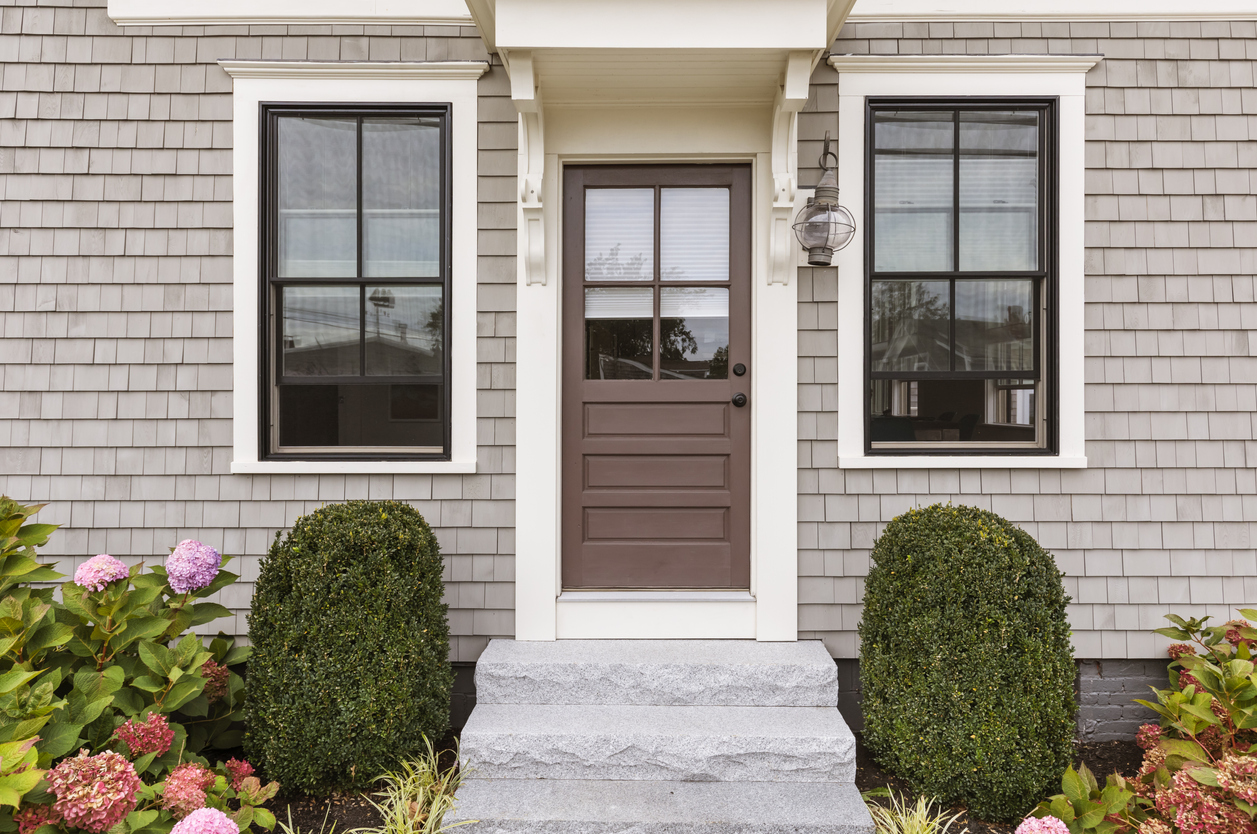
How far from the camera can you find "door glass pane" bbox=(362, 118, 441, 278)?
3062 mm

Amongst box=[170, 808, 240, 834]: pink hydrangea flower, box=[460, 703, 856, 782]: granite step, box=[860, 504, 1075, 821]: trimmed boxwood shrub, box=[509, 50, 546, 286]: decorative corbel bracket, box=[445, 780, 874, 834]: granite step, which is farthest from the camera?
box=[509, 50, 546, 286]: decorative corbel bracket

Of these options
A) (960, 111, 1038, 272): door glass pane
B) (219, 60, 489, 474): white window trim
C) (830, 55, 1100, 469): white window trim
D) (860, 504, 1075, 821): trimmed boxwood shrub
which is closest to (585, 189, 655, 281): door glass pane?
(219, 60, 489, 474): white window trim

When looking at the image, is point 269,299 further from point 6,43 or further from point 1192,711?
point 1192,711

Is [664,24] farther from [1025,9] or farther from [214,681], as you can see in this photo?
[214,681]

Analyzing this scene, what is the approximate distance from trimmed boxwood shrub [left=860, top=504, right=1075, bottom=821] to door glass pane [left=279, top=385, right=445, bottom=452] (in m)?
2.04

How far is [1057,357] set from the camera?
3.02 meters

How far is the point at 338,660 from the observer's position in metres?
2.38

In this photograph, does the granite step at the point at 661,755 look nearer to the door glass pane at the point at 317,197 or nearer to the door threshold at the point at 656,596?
the door threshold at the point at 656,596

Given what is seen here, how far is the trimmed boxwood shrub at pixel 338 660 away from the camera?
7.77 ft

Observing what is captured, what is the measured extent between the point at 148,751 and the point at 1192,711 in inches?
132

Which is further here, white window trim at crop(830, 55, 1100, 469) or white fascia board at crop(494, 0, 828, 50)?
white window trim at crop(830, 55, 1100, 469)

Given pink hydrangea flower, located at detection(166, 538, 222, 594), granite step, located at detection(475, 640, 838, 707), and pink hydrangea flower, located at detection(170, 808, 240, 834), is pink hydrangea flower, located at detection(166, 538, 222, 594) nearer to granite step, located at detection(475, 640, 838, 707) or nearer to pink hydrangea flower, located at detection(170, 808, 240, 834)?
pink hydrangea flower, located at detection(170, 808, 240, 834)

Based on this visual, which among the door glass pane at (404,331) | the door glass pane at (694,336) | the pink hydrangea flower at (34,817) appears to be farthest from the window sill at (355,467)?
the pink hydrangea flower at (34,817)

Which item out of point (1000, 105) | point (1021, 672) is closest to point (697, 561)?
point (1021, 672)
